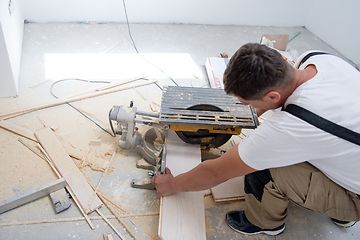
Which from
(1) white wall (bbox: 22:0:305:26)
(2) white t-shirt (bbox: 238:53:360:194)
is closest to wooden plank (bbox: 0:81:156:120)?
(1) white wall (bbox: 22:0:305:26)

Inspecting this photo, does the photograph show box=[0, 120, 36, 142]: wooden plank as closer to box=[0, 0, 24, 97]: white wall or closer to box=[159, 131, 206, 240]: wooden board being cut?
box=[0, 0, 24, 97]: white wall

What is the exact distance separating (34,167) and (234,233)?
1480 millimetres

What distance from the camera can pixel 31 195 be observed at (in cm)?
160

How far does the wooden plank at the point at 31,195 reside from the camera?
1.54m

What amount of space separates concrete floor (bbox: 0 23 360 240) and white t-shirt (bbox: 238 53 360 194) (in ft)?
2.46

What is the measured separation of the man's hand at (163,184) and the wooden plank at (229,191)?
1.27 ft

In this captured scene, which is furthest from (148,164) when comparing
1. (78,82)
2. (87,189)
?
(78,82)

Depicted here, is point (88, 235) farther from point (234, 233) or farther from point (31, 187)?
point (234, 233)

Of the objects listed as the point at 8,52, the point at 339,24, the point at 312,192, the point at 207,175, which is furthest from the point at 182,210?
the point at 339,24

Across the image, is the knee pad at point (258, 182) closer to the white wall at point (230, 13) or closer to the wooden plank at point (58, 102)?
the wooden plank at point (58, 102)

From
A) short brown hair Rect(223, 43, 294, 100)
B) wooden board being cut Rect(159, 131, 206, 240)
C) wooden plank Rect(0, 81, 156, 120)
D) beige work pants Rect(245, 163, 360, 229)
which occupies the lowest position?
wooden board being cut Rect(159, 131, 206, 240)

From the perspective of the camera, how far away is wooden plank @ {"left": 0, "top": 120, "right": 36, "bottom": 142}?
2.02 m

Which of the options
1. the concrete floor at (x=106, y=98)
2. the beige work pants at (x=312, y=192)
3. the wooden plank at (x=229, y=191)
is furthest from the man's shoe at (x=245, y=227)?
the beige work pants at (x=312, y=192)

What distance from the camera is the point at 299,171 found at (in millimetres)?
1348
